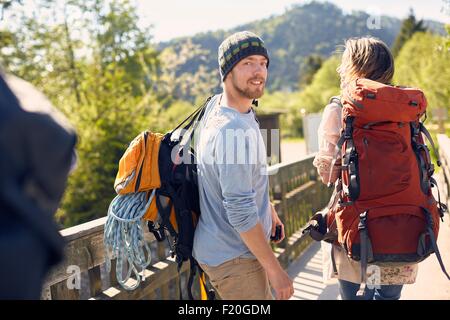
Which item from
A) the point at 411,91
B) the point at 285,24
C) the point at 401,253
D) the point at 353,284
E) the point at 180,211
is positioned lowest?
the point at 353,284

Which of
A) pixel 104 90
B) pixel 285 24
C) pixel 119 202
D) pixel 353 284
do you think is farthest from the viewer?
pixel 285 24

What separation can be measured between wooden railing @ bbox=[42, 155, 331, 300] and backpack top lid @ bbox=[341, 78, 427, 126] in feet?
4.57

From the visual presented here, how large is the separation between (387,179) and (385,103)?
0.31m

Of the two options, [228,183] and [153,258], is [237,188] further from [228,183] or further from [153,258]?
[153,258]

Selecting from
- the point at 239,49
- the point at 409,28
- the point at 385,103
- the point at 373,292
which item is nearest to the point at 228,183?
the point at 239,49

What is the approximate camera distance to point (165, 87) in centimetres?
2506

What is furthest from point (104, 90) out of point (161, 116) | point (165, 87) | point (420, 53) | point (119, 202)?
point (420, 53)

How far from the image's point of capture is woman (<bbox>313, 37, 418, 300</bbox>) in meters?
2.06

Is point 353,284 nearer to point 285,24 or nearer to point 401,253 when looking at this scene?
point 401,253

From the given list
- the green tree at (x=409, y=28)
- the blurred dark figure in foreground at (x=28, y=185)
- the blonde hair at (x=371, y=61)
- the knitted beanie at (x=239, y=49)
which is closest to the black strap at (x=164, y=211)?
the knitted beanie at (x=239, y=49)

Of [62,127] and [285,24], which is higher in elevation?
[285,24]

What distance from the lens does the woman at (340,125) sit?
2.06 metres
